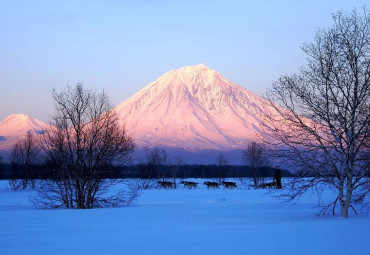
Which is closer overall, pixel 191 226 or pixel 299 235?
pixel 299 235

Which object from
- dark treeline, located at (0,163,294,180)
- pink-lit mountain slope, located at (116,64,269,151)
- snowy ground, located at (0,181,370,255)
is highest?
pink-lit mountain slope, located at (116,64,269,151)

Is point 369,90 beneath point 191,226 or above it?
above

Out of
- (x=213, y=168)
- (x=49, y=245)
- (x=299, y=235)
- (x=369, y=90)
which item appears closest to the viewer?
(x=49, y=245)

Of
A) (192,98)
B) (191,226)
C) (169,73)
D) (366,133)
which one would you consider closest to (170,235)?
(191,226)

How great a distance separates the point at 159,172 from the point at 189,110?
5837 cm

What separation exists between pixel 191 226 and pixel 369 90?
6545 millimetres

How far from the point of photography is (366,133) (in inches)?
541

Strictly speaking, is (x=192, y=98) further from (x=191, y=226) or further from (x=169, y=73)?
(x=191, y=226)

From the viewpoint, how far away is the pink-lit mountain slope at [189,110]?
132 m

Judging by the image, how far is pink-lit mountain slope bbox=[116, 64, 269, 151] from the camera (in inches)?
5202

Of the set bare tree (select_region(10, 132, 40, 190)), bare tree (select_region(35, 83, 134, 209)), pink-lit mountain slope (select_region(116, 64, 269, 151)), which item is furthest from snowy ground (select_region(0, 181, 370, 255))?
pink-lit mountain slope (select_region(116, 64, 269, 151))

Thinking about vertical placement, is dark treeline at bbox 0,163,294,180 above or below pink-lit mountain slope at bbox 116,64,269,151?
below

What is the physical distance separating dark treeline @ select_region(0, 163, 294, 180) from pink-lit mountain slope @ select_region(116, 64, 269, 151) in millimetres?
16292

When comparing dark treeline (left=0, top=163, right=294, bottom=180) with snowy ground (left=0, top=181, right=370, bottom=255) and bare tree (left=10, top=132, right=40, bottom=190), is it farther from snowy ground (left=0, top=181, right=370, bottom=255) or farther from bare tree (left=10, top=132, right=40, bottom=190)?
snowy ground (left=0, top=181, right=370, bottom=255)
